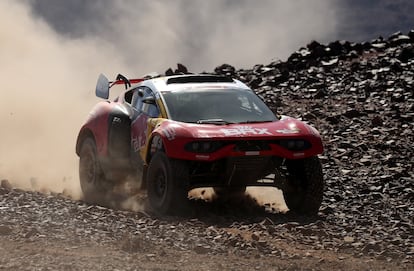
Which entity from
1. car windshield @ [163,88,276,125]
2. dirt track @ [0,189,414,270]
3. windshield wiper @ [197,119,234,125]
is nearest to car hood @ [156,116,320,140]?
windshield wiper @ [197,119,234,125]

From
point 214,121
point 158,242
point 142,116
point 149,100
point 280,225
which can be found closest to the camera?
point 158,242

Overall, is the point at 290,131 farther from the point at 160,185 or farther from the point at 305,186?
the point at 160,185

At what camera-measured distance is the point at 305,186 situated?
11.1 m

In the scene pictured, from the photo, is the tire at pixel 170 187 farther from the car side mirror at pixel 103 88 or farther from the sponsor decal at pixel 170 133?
the car side mirror at pixel 103 88

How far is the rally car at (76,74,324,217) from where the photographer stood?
10.7 metres

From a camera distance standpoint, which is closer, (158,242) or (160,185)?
(158,242)

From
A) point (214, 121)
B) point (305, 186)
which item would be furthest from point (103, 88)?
point (305, 186)

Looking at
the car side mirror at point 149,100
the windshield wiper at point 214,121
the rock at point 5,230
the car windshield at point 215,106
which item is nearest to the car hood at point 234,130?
the windshield wiper at point 214,121

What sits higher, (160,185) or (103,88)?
(103,88)

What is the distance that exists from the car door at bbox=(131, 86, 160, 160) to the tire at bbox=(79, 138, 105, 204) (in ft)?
2.85

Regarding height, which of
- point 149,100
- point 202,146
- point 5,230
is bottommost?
point 5,230

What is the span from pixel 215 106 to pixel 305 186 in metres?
1.45

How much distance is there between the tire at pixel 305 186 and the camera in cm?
1102

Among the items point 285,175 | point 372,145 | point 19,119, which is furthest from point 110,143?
point 19,119
